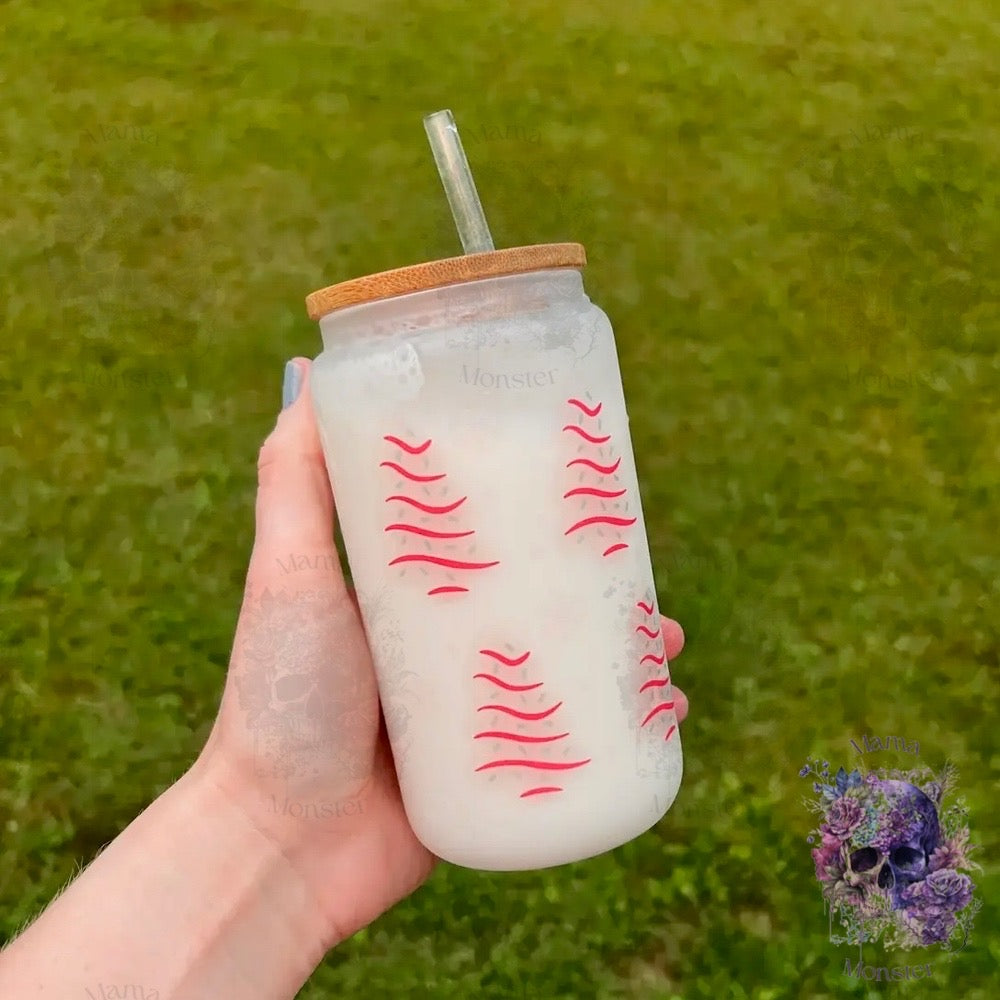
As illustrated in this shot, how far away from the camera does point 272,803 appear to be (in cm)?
124

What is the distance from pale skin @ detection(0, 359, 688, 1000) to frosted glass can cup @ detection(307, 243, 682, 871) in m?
0.15

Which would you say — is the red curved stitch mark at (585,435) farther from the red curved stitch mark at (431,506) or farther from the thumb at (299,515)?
the thumb at (299,515)

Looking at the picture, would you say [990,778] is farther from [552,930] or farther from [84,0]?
[84,0]

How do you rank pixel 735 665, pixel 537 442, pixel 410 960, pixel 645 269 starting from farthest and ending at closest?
pixel 645 269 < pixel 735 665 < pixel 410 960 < pixel 537 442

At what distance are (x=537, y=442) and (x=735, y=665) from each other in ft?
3.19

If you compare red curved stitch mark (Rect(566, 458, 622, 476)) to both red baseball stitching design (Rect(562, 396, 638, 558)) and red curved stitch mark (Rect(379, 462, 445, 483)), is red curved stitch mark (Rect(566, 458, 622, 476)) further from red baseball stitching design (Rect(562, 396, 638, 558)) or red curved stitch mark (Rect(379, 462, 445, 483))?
red curved stitch mark (Rect(379, 462, 445, 483))

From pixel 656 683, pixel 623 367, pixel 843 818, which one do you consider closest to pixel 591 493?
pixel 656 683

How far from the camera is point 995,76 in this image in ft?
7.04

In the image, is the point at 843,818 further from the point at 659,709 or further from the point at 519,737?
the point at 519,737

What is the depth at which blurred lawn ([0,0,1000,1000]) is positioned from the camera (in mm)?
1755

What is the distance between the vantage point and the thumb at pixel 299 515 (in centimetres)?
123

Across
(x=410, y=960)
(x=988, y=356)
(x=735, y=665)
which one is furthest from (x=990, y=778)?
(x=410, y=960)

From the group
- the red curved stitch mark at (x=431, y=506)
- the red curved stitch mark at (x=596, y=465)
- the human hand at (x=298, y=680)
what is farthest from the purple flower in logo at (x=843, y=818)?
the red curved stitch mark at (x=431, y=506)

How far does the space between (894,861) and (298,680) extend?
43.8 inches
